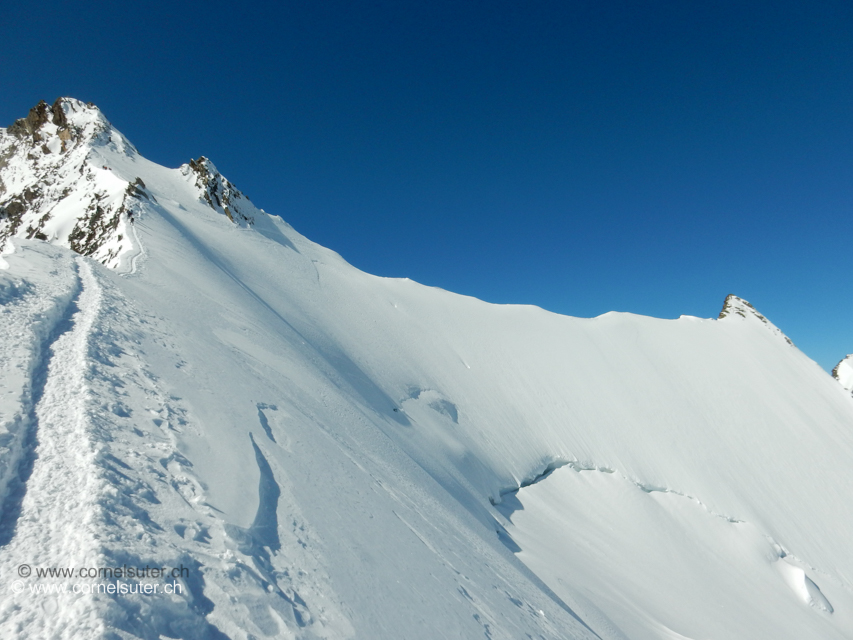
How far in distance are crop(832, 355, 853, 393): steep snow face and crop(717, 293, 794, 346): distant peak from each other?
19.8m

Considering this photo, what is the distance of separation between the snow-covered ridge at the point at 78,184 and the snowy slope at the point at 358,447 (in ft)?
0.94

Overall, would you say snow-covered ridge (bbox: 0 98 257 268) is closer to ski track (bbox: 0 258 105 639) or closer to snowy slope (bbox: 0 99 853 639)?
snowy slope (bbox: 0 99 853 639)

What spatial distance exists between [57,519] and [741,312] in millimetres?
53448

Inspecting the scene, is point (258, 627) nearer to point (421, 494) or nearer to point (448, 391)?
point (421, 494)

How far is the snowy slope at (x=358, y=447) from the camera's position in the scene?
374cm

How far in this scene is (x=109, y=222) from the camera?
59.9ft

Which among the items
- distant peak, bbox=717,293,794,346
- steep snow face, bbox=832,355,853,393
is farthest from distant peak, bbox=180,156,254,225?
steep snow face, bbox=832,355,853,393

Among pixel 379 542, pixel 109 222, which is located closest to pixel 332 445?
pixel 379 542

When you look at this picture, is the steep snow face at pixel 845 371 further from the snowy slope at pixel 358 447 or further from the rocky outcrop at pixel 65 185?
the rocky outcrop at pixel 65 185

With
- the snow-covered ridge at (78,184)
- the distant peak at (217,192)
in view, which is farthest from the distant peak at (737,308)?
the snow-covered ridge at (78,184)

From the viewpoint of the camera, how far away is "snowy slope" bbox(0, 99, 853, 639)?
3.74 m

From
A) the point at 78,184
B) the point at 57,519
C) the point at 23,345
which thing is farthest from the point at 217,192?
the point at 57,519

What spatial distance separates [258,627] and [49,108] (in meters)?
47.7

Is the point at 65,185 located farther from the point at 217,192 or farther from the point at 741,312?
the point at 741,312
